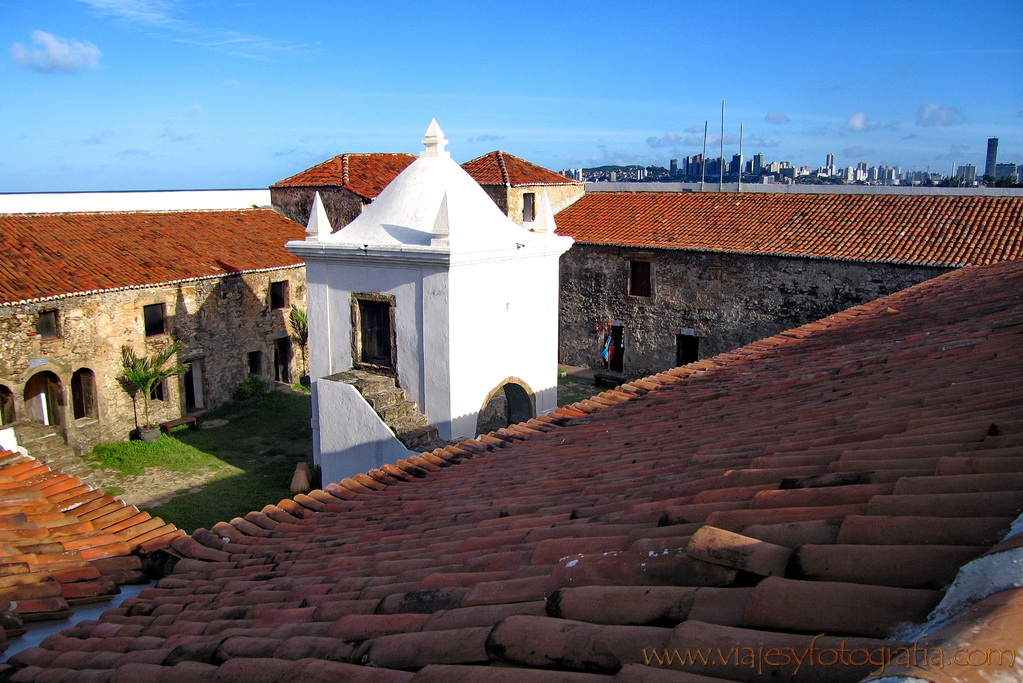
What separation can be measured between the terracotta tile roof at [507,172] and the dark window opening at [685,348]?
7.63 metres

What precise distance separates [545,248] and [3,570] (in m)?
8.60

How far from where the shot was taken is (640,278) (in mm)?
23516

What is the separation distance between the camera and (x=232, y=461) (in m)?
17.6

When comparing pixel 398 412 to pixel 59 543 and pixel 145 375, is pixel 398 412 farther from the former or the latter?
pixel 145 375

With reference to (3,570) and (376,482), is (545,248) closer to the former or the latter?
(376,482)

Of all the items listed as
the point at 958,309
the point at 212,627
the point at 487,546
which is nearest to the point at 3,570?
the point at 212,627

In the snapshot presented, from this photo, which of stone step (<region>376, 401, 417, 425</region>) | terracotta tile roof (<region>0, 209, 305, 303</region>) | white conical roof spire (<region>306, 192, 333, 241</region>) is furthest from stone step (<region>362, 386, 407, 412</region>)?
terracotta tile roof (<region>0, 209, 305, 303</region>)

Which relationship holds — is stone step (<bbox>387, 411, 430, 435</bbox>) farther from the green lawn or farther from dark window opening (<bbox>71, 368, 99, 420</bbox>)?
dark window opening (<bbox>71, 368, 99, 420</bbox>)

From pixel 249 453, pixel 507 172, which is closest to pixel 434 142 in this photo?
pixel 249 453

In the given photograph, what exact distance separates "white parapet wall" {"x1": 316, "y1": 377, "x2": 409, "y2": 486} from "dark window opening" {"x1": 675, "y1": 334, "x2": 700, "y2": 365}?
13585 mm

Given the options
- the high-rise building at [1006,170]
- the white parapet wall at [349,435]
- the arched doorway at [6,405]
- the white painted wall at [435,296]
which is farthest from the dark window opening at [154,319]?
the high-rise building at [1006,170]

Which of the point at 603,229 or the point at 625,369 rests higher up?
the point at 603,229

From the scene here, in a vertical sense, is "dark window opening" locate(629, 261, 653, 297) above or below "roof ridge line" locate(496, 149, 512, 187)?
below

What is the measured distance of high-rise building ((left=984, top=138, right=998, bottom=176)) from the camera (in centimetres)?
3878
